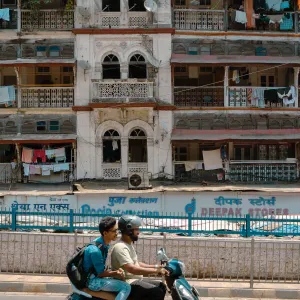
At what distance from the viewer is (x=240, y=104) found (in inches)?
920

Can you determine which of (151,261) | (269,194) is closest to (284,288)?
(151,261)

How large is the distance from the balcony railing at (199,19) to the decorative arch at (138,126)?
4.88 m

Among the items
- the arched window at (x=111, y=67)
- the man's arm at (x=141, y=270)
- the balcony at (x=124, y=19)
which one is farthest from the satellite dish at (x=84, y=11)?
the man's arm at (x=141, y=270)

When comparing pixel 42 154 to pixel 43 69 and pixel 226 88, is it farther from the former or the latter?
pixel 226 88

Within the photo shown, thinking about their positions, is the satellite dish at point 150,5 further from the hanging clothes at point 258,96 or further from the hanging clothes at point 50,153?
the hanging clothes at point 50,153

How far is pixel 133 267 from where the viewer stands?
5457 mm

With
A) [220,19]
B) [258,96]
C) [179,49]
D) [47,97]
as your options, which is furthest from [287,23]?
[47,97]

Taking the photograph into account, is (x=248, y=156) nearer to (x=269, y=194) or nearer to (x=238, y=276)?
(x=269, y=194)

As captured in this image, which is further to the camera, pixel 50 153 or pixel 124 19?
pixel 124 19

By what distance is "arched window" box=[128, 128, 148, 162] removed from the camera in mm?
23453

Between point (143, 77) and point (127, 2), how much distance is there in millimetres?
3555

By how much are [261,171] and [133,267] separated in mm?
18504

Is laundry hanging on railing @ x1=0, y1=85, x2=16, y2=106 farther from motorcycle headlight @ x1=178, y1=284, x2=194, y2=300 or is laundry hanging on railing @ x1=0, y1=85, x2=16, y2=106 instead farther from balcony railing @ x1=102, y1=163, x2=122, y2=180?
motorcycle headlight @ x1=178, y1=284, x2=194, y2=300

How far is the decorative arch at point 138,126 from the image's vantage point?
23.0m
